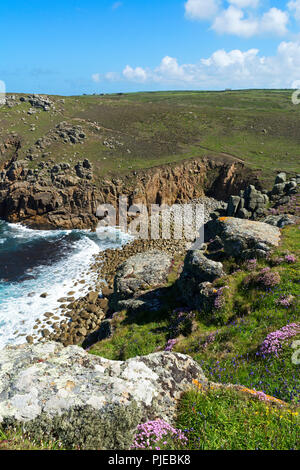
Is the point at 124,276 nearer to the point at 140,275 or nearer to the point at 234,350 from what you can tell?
the point at 140,275

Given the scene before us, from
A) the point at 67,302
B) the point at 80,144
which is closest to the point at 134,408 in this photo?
the point at 67,302

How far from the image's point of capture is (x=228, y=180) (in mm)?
61812

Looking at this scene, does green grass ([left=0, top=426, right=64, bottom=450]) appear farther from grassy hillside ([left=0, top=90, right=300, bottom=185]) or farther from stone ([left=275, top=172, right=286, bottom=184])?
grassy hillside ([left=0, top=90, right=300, bottom=185])

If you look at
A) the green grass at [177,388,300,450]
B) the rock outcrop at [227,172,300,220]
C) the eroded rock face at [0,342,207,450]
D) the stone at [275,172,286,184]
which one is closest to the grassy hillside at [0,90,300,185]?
the stone at [275,172,286,184]

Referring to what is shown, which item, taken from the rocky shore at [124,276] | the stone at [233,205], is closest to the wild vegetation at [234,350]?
the rocky shore at [124,276]

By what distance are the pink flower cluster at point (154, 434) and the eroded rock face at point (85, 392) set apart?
0.16m

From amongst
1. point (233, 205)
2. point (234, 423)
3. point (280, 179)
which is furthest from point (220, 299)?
point (280, 179)

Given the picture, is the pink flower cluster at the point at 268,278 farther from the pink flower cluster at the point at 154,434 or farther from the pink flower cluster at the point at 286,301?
the pink flower cluster at the point at 154,434

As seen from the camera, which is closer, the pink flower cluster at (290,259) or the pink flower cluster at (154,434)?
the pink flower cluster at (154,434)

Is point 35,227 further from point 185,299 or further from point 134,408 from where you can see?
point 134,408

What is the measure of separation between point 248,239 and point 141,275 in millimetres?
10878

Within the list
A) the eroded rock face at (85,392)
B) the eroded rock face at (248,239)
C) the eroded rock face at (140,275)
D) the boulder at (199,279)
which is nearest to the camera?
the eroded rock face at (85,392)

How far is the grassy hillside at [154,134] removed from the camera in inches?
2571

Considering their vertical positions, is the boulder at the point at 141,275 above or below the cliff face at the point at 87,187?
below
